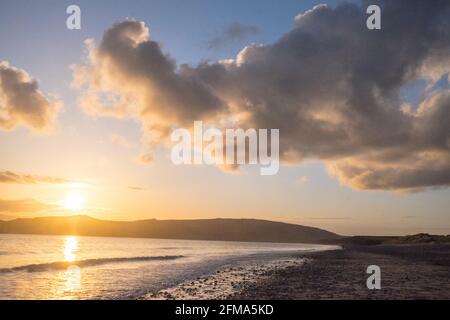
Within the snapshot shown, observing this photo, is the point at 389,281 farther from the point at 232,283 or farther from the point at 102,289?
the point at 102,289

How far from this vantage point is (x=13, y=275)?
131 ft

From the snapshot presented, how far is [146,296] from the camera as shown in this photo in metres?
25.5
